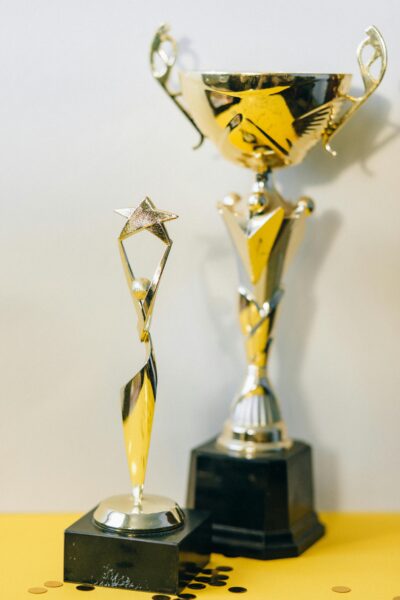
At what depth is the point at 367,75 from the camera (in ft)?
4.45

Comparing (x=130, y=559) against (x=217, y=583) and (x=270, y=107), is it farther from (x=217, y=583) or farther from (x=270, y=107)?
(x=270, y=107)

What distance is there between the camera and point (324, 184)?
1502 mm

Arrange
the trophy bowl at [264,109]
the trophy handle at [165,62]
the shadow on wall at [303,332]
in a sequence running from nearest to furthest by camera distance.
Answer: the trophy bowl at [264,109] < the trophy handle at [165,62] < the shadow on wall at [303,332]

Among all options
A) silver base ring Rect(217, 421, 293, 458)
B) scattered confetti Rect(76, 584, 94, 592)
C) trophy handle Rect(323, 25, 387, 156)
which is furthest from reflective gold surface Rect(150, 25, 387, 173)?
scattered confetti Rect(76, 584, 94, 592)

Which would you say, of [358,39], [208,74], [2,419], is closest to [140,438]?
[2,419]

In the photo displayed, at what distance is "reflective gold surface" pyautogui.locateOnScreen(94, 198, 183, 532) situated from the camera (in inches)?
46.7

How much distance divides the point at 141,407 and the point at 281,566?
29 cm

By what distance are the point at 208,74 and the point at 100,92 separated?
0.24m

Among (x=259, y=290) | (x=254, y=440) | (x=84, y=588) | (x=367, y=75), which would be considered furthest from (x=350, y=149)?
(x=84, y=588)

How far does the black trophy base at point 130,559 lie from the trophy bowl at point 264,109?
0.54 meters

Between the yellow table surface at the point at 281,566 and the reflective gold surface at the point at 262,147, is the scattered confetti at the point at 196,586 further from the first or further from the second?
the reflective gold surface at the point at 262,147

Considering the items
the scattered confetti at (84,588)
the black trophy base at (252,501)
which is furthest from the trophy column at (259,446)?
the scattered confetti at (84,588)

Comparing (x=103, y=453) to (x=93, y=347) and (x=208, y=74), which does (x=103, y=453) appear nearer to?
(x=93, y=347)

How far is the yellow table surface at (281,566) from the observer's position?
3.81 feet
